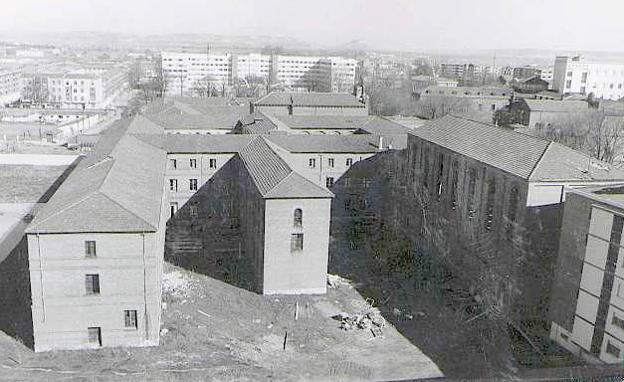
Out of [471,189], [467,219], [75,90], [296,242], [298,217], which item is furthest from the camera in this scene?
[75,90]

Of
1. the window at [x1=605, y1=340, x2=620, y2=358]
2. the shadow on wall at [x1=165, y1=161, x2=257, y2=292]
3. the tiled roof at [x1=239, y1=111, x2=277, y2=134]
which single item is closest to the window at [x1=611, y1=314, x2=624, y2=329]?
the window at [x1=605, y1=340, x2=620, y2=358]

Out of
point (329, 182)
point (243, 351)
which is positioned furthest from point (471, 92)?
point (243, 351)

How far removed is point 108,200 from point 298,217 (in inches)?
452

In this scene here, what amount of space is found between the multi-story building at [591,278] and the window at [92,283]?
2432 cm

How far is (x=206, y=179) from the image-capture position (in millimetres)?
49688

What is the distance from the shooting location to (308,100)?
81188 mm

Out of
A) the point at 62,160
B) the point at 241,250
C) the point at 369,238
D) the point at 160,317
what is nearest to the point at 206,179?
the point at 241,250

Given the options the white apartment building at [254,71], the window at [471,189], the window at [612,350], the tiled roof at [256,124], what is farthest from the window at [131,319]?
the white apartment building at [254,71]

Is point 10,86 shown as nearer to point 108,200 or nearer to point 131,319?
point 108,200

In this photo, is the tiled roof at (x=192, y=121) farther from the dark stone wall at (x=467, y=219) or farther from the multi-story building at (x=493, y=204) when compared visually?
the multi-story building at (x=493, y=204)

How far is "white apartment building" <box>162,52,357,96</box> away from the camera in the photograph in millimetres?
174125

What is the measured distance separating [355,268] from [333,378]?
14943mm

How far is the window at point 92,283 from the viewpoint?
93.7ft

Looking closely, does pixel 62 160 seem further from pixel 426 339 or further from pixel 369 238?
pixel 426 339
